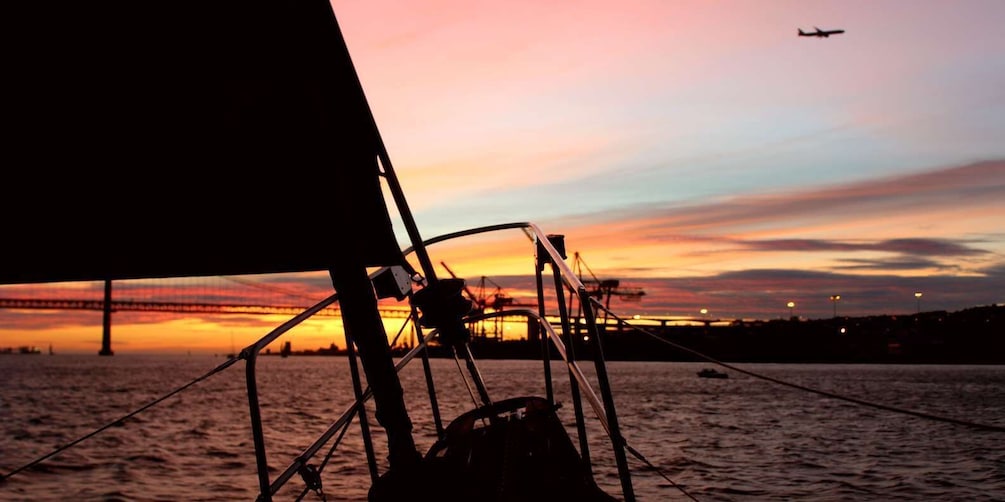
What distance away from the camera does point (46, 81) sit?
3525mm

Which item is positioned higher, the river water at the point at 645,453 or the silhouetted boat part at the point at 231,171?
the silhouetted boat part at the point at 231,171

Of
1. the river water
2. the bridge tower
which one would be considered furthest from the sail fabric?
the bridge tower

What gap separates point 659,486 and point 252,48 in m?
17.1

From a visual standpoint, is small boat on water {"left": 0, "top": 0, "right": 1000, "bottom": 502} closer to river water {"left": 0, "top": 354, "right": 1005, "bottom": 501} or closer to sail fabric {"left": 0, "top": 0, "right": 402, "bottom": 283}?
sail fabric {"left": 0, "top": 0, "right": 402, "bottom": 283}

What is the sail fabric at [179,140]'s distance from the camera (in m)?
3.52

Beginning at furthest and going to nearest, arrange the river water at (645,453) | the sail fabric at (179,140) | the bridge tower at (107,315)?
the bridge tower at (107,315) → the river water at (645,453) → the sail fabric at (179,140)

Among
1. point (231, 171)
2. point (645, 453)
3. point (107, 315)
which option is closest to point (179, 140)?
point (231, 171)

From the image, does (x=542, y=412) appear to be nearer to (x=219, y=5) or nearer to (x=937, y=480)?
(x=219, y=5)

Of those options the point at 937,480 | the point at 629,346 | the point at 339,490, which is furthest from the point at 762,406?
the point at 629,346

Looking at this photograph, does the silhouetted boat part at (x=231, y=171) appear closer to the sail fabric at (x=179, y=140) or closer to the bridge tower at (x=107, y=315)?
the sail fabric at (x=179, y=140)

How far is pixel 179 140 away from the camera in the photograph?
4.05 m

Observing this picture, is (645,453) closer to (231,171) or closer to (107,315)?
(231,171)

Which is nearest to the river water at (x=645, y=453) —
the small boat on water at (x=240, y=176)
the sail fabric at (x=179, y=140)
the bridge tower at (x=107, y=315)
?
the small boat on water at (x=240, y=176)

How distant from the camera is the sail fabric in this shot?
352cm
